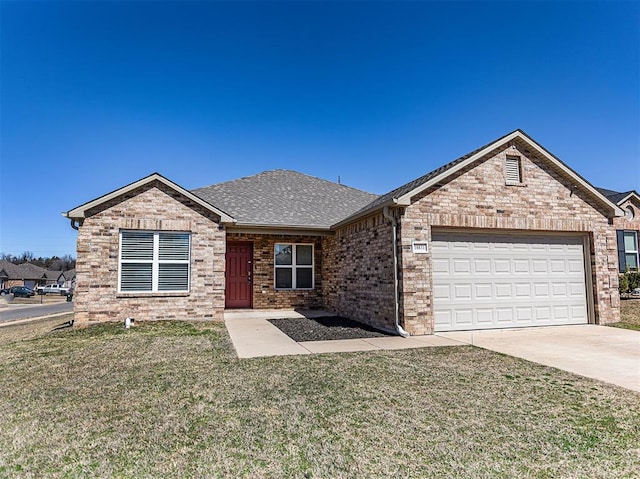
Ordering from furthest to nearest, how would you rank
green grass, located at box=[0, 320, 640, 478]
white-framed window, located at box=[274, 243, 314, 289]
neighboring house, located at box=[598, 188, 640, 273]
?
neighboring house, located at box=[598, 188, 640, 273], white-framed window, located at box=[274, 243, 314, 289], green grass, located at box=[0, 320, 640, 478]

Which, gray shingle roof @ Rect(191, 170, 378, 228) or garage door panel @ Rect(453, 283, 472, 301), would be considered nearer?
garage door panel @ Rect(453, 283, 472, 301)

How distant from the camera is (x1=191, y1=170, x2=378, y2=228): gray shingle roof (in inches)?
523

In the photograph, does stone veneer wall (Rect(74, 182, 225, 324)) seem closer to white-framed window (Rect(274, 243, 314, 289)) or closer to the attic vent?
white-framed window (Rect(274, 243, 314, 289))

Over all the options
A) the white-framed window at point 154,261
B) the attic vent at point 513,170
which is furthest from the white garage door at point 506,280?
the white-framed window at point 154,261

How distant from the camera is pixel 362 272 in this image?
419 inches

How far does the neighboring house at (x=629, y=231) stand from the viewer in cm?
1711

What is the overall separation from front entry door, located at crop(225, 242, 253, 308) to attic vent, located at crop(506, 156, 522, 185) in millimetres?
8745

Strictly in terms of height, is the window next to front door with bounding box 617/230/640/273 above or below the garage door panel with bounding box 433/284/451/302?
above

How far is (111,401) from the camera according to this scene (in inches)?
163

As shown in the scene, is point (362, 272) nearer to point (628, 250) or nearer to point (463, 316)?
point (463, 316)

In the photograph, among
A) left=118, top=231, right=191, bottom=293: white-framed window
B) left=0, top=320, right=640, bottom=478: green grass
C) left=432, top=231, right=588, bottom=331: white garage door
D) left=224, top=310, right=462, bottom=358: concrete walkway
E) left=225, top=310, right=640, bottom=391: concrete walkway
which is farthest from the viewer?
left=118, top=231, right=191, bottom=293: white-framed window

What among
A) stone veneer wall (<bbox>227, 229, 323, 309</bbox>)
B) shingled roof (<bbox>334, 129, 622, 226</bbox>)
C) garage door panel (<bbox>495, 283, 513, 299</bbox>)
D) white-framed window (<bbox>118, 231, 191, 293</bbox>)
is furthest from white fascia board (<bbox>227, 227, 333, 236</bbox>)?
garage door panel (<bbox>495, 283, 513, 299</bbox>)

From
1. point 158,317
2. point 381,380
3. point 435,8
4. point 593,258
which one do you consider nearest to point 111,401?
point 381,380

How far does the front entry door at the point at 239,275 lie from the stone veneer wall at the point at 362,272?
9.36ft
